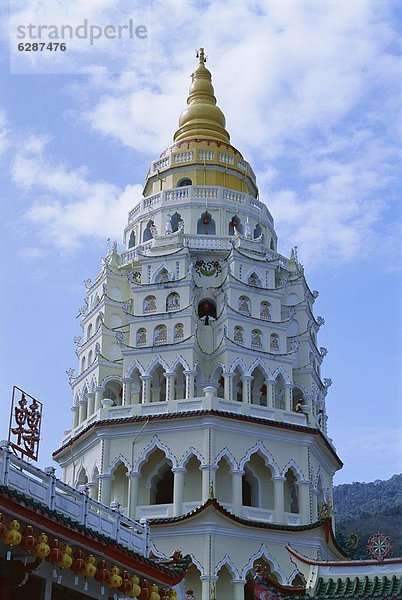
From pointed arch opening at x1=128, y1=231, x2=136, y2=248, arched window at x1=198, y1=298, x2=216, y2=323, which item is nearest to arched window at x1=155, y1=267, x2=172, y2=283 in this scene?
arched window at x1=198, y1=298, x2=216, y2=323

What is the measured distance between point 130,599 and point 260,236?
2816 cm

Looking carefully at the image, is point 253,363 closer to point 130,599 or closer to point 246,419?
point 246,419

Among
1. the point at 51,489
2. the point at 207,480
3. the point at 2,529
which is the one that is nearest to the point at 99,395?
the point at 207,480

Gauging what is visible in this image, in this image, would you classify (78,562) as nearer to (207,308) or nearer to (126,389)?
(126,389)

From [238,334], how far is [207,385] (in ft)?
8.79

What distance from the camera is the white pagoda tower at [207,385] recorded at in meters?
40.5

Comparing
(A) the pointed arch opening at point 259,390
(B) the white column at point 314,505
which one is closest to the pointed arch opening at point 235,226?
(A) the pointed arch opening at point 259,390

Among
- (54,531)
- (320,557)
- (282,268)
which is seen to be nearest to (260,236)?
(282,268)

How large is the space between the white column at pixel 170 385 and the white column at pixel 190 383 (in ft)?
1.98

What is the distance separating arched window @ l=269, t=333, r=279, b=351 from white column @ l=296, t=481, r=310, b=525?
20.5 feet

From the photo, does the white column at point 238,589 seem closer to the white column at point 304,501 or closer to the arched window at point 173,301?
the white column at point 304,501

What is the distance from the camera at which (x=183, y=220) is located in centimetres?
4919

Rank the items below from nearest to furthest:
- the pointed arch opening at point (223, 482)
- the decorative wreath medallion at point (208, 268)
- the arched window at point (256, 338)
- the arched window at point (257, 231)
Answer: the pointed arch opening at point (223, 482) → the arched window at point (256, 338) → the decorative wreath medallion at point (208, 268) → the arched window at point (257, 231)

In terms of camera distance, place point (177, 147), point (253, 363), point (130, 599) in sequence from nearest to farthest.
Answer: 1. point (130, 599)
2. point (253, 363)
3. point (177, 147)
